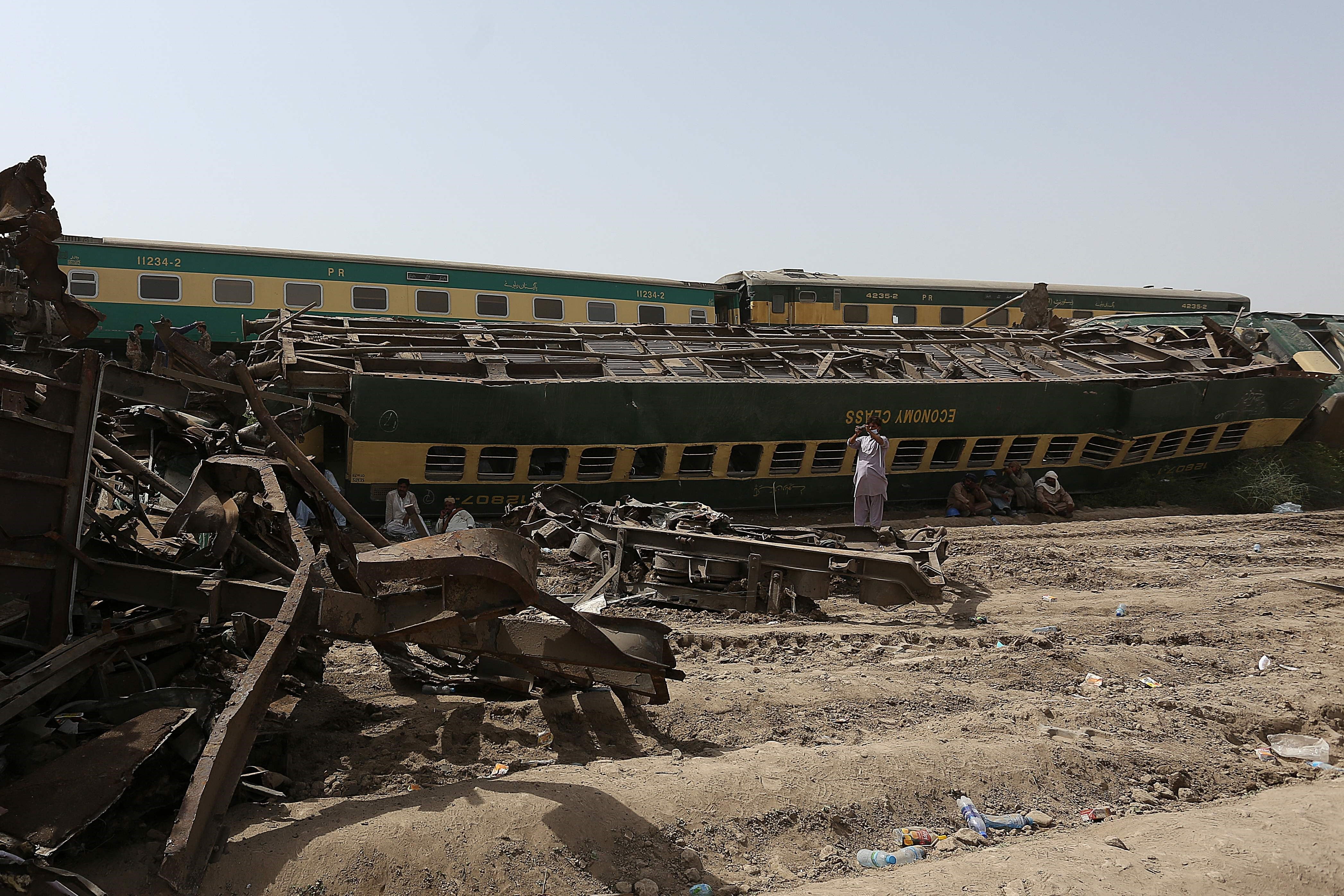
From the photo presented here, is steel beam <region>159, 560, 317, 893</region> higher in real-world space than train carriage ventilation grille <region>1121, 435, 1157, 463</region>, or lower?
lower

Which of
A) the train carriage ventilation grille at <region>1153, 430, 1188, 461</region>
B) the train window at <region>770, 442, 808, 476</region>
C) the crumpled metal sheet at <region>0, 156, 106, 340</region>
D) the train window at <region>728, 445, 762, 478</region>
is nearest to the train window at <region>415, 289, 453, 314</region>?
the train window at <region>728, 445, 762, 478</region>

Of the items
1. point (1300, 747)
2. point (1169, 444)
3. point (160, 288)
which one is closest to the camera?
point (1300, 747)

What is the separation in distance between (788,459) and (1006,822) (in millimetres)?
8981

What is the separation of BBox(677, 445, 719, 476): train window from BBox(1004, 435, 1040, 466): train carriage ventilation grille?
16.1ft

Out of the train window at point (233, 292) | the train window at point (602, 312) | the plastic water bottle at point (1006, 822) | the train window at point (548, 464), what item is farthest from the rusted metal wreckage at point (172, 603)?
the train window at point (602, 312)

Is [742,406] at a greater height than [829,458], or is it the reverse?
[742,406]

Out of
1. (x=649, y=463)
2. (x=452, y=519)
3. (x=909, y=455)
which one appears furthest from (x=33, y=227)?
(x=909, y=455)

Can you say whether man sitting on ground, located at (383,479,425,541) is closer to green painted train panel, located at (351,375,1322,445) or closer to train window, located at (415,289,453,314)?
green painted train panel, located at (351,375,1322,445)

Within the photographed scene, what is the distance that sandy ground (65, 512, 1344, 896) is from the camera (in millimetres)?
3605

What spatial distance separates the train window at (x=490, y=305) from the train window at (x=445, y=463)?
27.9 ft

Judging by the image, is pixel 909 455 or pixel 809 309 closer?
pixel 909 455

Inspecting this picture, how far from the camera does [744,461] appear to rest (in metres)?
13.1

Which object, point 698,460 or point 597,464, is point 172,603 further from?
point 698,460

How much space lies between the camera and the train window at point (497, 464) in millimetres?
11711
